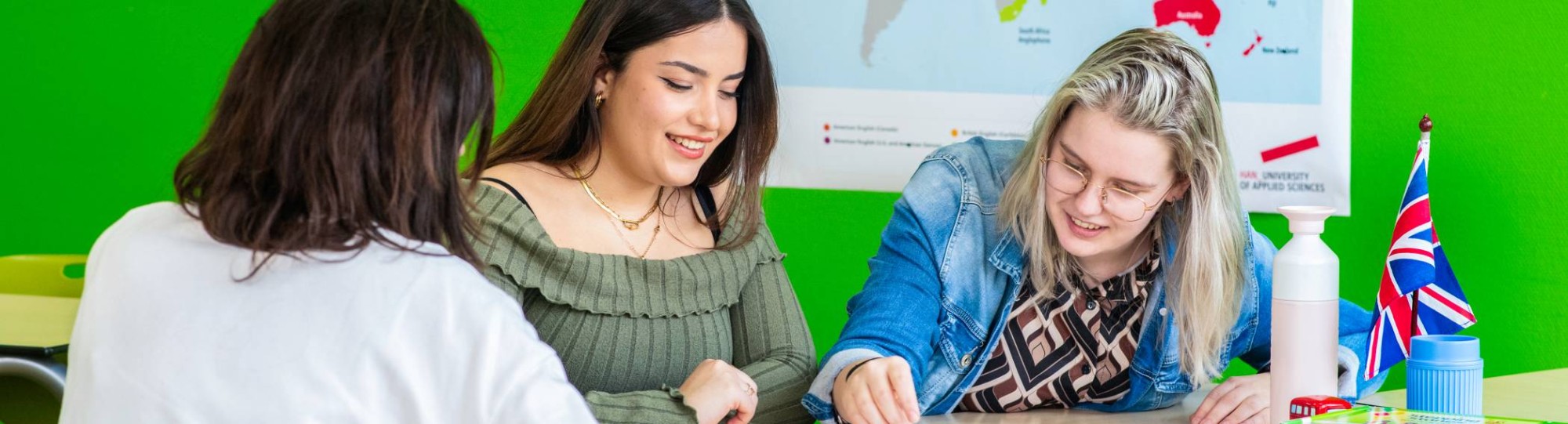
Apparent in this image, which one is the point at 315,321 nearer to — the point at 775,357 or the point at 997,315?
the point at 775,357

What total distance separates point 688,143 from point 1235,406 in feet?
2.31

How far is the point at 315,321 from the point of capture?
856 mm

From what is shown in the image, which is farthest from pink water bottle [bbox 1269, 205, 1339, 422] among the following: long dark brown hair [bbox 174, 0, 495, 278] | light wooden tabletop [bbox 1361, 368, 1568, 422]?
long dark brown hair [bbox 174, 0, 495, 278]

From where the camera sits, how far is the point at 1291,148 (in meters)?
2.29

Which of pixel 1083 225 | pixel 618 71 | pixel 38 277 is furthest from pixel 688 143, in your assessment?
pixel 38 277

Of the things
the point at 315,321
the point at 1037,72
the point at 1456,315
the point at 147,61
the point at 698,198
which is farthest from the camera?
the point at 147,61

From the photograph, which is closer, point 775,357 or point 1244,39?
point 775,357

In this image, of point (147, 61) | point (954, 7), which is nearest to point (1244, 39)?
point (954, 7)

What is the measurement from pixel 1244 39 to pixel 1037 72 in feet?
1.17

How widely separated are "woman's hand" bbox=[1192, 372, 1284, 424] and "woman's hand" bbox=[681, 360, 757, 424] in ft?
1.70

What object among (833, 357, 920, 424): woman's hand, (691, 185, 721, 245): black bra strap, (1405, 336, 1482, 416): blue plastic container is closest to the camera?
(1405, 336, 1482, 416): blue plastic container

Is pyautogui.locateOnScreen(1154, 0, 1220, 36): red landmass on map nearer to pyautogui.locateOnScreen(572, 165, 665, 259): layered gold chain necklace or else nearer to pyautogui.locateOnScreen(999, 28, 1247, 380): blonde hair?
pyautogui.locateOnScreen(999, 28, 1247, 380): blonde hair

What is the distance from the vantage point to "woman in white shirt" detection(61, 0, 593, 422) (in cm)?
85

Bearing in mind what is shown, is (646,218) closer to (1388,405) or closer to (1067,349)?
(1067,349)
